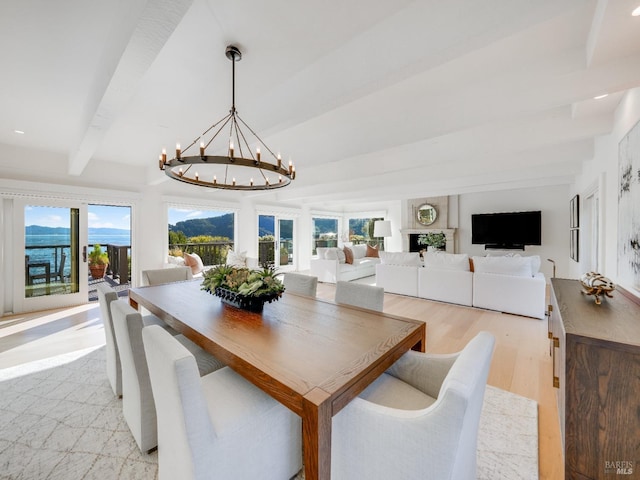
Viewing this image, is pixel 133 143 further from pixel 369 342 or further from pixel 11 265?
pixel 369 342

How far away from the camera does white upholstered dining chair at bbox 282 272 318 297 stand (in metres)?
2.63

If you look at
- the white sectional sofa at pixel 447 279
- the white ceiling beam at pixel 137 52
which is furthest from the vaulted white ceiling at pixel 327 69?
the white sectional sofa at pixel 447 279

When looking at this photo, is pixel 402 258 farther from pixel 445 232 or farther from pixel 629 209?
pixel 629 209

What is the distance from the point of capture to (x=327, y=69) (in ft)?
6.36

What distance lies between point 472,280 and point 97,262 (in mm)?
7783

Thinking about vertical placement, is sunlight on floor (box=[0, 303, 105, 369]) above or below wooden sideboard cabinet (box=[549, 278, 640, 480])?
below

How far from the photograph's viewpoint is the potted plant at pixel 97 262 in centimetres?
598

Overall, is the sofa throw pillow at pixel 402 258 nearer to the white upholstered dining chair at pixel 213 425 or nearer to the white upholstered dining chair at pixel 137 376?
the white upholstered dining chair at pixel 213 425

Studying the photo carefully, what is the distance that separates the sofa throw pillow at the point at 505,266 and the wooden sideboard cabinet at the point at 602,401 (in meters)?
3.01

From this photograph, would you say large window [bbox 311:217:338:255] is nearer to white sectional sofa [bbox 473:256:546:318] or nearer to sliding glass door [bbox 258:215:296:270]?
sliding glass door [bbox 258:215:296:270]

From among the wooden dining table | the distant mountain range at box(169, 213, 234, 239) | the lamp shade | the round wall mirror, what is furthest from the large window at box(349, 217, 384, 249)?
the wooden dining table

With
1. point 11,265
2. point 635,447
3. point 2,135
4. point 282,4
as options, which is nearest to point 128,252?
point 11,265

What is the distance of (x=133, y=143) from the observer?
3832 mm

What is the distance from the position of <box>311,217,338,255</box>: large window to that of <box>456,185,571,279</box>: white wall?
5062mm
